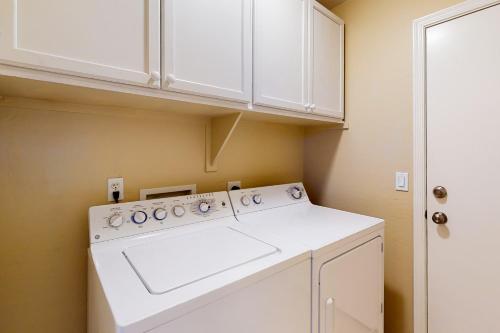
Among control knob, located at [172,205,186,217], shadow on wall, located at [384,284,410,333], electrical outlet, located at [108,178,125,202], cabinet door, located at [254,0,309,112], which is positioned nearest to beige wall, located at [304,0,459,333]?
shadow on wall, located at [384,284,410,333]

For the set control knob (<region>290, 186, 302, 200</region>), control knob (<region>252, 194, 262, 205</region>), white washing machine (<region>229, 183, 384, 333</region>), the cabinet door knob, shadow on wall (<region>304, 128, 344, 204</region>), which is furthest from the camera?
shadow on wall (<region>304, 128, 344, 204</region>)

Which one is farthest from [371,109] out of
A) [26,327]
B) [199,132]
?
[26,327]

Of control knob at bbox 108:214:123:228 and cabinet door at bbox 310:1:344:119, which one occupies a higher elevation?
cabinet door at bbox 310:1:344:119

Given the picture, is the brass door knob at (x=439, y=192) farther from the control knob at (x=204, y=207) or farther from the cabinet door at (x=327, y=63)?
the control knob at (x=204, y=207)

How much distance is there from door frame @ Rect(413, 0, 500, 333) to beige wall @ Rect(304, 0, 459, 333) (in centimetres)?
4

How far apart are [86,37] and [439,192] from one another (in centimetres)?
195

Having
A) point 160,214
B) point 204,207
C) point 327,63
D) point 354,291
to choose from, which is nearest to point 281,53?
point 327,63

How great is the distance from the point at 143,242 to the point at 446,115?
1.83 metres

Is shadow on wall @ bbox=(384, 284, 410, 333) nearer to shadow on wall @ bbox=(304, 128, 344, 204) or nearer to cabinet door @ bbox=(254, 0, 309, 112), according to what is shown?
shadow on wall @ bbox=(304, 128, 344, 204)

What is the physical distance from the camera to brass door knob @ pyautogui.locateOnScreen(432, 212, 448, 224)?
58.5 inches

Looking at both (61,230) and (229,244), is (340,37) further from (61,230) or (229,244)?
(61,230)

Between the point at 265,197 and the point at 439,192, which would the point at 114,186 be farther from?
the point at 439,192

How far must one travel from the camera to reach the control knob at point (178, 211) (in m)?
1.29

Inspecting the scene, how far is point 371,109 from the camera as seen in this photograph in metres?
1.79
